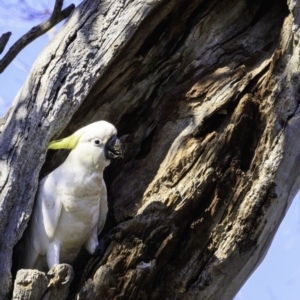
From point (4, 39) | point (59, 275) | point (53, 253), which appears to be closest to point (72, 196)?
point (53, 253)

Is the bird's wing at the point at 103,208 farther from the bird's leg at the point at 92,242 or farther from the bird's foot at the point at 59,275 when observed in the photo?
the bird's foot at the point at 59,275

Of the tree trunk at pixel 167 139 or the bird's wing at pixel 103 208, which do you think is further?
the bird's wing at pixel 103 208

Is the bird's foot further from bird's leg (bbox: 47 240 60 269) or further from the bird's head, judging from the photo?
the bird's head

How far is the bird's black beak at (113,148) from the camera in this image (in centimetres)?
351

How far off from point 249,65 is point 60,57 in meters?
0.88

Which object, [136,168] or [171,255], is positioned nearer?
[171,255]

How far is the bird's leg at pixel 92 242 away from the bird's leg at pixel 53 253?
127 mm

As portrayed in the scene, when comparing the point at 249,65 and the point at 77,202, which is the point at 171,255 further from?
the point at 249,65

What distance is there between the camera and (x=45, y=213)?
3.46 metres

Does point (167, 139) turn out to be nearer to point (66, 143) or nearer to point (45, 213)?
point (66, 143)

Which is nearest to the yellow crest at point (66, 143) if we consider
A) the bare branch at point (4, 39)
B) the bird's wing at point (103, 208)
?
the bird's wing at point (103, 208)

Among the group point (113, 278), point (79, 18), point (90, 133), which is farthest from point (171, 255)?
point (79, 18)

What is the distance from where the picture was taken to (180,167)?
141 inches

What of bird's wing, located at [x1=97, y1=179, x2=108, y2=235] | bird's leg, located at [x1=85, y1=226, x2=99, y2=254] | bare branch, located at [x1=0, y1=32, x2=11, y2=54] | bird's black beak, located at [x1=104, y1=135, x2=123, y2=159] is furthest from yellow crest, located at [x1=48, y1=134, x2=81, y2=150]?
bare branch, located at [x1=0, y1=32, x2=11, y2=54]
